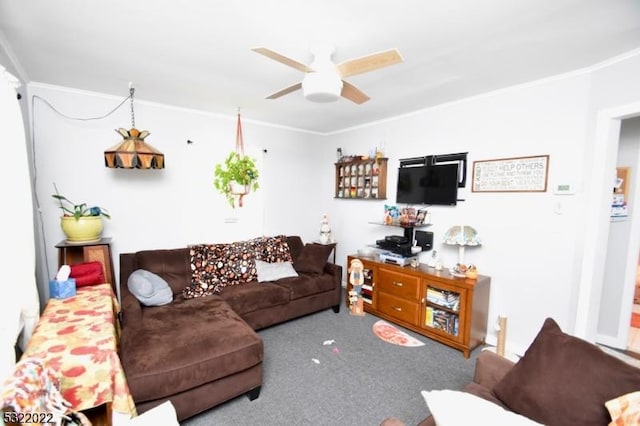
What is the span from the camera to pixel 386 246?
11.2ft

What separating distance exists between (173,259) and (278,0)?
2.54 metres

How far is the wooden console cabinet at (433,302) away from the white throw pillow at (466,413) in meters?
1.79

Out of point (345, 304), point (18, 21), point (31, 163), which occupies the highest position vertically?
point (18, 21)

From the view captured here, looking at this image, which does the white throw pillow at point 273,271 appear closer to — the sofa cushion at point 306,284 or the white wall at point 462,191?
the sofa cushion at point 306,284

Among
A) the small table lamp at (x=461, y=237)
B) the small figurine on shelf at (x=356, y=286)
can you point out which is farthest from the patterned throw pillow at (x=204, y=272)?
the small table lamp at (x=461, y=237)

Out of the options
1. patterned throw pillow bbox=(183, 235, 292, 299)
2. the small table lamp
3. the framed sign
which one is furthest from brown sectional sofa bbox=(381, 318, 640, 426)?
patterned throw pillow bbox=(183, 235, 292, 299)

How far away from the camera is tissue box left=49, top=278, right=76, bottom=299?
6.79 ft

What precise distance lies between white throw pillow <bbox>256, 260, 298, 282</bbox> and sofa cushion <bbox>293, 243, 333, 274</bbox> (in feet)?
0.58

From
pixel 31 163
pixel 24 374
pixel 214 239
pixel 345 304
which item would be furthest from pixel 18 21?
pixel 345 304

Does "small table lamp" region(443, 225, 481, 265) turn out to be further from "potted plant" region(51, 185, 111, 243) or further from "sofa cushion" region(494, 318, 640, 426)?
"potted plant" region(51, 185, 111, 243)

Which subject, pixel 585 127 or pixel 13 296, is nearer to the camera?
pixel 13 296

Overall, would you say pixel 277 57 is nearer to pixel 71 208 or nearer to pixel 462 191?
pixel 462 191

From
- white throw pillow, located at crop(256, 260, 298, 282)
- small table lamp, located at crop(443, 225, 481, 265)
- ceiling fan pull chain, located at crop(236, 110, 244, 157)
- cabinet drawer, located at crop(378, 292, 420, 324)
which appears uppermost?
ceiling fan pull chain, located at crop(236, 110, 244, 157)

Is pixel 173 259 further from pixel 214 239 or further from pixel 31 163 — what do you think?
pixel 31 163
